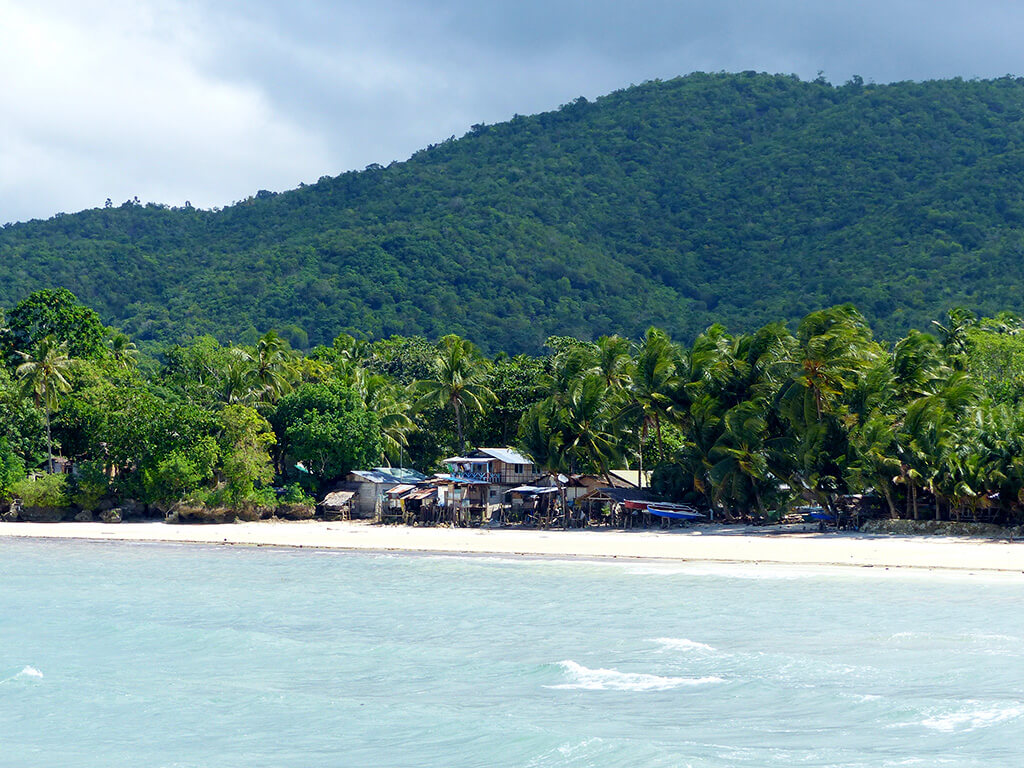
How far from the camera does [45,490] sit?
44.3 m

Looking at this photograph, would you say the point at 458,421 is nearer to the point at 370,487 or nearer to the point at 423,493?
the point at 370,487

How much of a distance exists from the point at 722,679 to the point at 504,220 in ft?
366

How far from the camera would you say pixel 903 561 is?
100 ft

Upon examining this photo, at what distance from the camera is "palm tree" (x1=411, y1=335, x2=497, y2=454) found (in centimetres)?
4978

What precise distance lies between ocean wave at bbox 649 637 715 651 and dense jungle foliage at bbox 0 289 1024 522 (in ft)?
57.5

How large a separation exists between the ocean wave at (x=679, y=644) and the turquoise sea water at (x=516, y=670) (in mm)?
113

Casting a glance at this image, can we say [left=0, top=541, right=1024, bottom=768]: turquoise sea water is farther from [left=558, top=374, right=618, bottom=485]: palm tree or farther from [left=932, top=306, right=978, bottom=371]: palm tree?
[left=932, top=306, right=978, bottom=371]: palm tree

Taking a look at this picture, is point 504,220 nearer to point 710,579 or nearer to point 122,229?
point 122,229

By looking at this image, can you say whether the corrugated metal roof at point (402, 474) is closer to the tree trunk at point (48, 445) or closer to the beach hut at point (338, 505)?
the beach hut at point (338, 505)

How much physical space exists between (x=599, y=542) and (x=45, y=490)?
23295mm

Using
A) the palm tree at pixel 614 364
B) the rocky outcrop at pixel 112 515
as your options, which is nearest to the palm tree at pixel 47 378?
the rocky outcrop at pixel 112 515

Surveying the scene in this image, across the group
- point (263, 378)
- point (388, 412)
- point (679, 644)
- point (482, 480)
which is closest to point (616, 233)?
point (388, 412)

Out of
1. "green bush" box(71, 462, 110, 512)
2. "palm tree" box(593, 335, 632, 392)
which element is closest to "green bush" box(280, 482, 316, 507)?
"green bush" box(71, 462, 110, 512)

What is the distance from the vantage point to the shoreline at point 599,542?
31250 millimetres
